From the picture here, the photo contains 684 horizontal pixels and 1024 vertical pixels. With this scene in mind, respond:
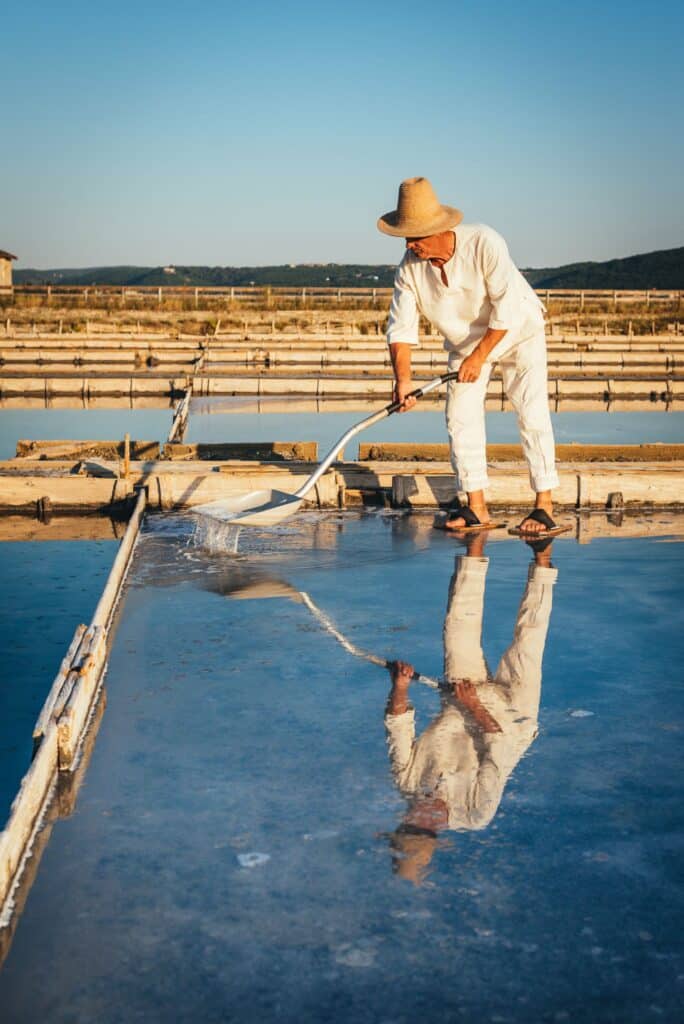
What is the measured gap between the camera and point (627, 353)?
19.4 metres

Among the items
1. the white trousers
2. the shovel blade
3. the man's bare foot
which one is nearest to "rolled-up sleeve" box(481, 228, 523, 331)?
the white trousers

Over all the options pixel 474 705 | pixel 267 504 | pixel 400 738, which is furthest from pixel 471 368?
pixel 400 738

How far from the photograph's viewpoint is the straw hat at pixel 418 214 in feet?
13.7

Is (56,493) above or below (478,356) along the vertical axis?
below

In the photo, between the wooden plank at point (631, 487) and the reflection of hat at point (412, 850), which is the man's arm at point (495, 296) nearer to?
the wooden plank at point (631, 487)

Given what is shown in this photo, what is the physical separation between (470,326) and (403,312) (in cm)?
29

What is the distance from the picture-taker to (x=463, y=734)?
2.42 metres

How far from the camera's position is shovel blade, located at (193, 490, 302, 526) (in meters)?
4.59

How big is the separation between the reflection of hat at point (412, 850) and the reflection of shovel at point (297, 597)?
1.01 metres

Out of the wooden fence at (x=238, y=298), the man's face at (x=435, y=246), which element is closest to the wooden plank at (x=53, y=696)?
the man's face at (x=435, y=246)

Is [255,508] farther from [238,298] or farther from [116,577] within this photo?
[238,298]

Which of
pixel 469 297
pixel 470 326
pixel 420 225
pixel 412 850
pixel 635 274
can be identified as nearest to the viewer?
pixel 412 850

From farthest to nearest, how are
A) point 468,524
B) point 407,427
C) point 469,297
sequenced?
point 407,427
point 468,524
point 469,297

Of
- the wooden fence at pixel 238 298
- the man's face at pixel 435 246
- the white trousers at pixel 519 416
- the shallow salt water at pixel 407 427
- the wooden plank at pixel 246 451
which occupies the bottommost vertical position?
the shallow salt water at pixel 407 427
